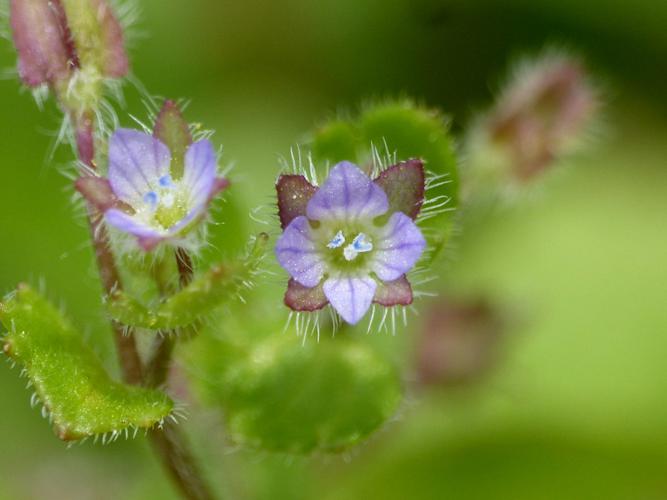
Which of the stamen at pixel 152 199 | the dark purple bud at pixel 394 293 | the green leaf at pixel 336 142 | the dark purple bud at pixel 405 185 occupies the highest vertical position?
the green leaf at pixel 336 142

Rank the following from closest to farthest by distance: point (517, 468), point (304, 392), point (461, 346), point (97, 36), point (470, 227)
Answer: point (97, 36)
point (304, 392)
point (461, 346)
point (517, 468)
point (470, 227)

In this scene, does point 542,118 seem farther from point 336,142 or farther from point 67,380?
point 67,380

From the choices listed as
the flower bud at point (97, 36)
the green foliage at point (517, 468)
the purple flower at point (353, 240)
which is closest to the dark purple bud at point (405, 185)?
the purple flower at point (353, 240)

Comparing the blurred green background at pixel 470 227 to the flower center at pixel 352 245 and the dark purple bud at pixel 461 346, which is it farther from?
the flower center at pixel 352 245

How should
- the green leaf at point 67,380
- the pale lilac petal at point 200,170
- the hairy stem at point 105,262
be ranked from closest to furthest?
1. the pale lilac petal at point 200,170
2. the green leaf at point 67,380
3. the hairy stem at point 105,262

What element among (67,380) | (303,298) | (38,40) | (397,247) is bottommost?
(67,380)

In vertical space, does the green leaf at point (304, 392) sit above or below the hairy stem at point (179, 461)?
above

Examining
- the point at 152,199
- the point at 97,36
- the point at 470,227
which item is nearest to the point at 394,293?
the point at 152,199

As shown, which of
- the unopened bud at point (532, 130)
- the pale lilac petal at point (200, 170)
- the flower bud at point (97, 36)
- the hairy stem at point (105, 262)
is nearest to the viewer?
the pale lilac petal at point (200, 170)
